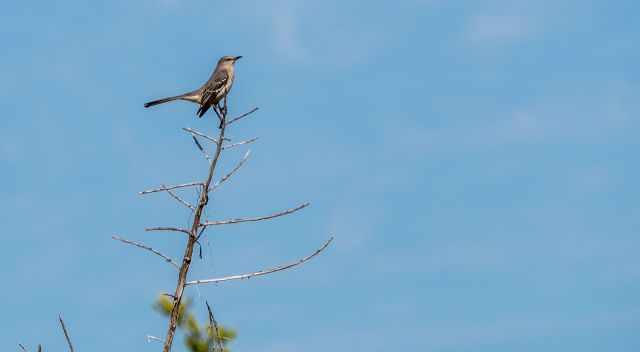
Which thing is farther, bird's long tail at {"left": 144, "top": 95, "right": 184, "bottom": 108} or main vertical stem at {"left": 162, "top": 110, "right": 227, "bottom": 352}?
bird's long tail at {"left": 144, "top": 95, "right": 184, "bottom": 108}

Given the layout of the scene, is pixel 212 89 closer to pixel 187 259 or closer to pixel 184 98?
pixel 184 98

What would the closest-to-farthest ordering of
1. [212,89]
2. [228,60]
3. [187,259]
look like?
[187,259], [212,89], [228,60]

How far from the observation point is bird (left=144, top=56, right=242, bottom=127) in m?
13.8

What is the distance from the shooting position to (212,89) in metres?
14.1

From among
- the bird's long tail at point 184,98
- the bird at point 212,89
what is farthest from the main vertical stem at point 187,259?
the bird's long tail at point 184,98

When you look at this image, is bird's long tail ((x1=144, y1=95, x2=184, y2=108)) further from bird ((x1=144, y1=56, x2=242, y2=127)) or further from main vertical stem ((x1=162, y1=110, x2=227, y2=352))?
main vertical stem ((x1=162, y1=110, x2=227, y2=352))

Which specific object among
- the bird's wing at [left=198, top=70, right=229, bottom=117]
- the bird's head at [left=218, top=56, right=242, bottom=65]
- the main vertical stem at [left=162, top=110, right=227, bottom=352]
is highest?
the bird's head at [left=218, top=56, right=242, bottom=65]

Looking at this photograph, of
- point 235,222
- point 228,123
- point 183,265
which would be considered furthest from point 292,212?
point 228,123

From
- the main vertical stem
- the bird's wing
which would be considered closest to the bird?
the bird's wing

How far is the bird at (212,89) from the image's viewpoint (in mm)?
13805

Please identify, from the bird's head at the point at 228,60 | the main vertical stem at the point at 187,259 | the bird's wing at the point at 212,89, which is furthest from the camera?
the bird's head at the point at 228,60

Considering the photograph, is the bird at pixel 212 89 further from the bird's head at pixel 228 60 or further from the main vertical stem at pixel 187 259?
the main vertical stem at pixel 187 259

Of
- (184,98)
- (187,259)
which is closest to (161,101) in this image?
(184,98)

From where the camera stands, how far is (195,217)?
4.96 meters
